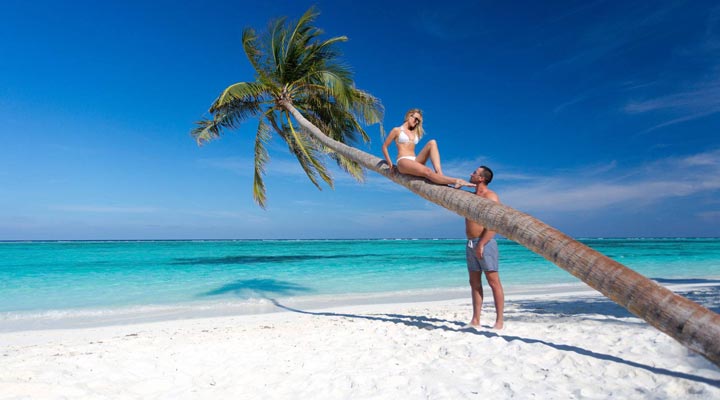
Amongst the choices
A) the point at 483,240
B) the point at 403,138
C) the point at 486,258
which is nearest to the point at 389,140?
the point at 403,138

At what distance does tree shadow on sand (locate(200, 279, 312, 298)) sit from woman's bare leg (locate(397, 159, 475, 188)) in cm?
766

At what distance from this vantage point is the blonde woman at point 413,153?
12.4ft

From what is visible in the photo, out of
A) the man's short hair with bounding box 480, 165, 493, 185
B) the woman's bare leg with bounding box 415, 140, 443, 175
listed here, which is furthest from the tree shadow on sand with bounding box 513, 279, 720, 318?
the woman's bare leg with bounding box 415, 140, 443, 175

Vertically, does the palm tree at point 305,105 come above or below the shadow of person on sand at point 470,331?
above

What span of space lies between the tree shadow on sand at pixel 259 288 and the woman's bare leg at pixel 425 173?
25.1 feet

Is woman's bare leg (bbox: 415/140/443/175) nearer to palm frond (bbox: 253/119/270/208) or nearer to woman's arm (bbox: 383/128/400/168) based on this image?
woman's arm (bbox: 383/128/400/168)

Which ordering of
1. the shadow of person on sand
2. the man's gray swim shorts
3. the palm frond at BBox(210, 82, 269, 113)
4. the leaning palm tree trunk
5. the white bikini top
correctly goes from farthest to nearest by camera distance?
the palm frond at BBox(210, 82, 269, 113) < the man's gray swim shorts < the white bikini top < the shadow of person on sand < the leaning palm tree trunk

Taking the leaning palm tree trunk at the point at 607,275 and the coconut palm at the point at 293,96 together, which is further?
A: the coconut palm at the point at 293,96

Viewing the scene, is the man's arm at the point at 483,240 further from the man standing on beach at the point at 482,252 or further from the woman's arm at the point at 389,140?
the woman's arm at the point at 389,140

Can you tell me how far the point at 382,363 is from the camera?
384 centimetres

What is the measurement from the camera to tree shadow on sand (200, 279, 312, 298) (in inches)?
439

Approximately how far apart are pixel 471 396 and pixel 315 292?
8943mm

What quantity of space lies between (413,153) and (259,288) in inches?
364

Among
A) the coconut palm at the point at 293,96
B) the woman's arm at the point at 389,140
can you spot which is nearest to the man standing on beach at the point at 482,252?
the woman's arm at the point at 389,140
